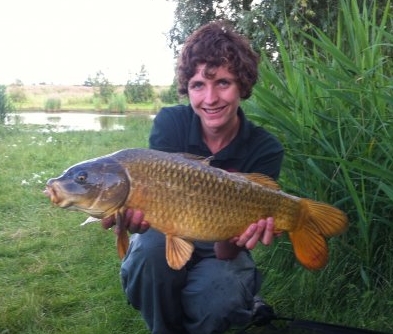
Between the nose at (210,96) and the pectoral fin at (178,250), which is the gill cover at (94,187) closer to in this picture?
the pectoral fin at (178,250)

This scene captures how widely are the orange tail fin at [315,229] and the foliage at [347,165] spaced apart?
0.89 feet

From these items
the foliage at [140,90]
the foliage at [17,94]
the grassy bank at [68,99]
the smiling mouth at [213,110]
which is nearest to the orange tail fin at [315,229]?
the smiling mouth at [213,110]

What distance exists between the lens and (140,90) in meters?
19.6

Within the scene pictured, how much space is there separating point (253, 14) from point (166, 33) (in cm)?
297

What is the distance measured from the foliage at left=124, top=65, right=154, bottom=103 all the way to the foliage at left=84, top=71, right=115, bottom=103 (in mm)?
755

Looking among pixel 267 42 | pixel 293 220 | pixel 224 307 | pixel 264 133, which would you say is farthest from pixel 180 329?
pixel 267 42

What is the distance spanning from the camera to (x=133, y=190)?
1.38 m

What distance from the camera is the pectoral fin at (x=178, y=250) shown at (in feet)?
4.75

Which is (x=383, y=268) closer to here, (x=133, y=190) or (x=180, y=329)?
(x=180, y=329)

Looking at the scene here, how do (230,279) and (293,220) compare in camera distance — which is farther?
(230,279)

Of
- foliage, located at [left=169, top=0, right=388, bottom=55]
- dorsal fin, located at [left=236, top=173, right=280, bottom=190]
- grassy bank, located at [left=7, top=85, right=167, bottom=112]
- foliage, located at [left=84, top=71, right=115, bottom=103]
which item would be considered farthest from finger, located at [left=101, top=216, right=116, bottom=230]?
foliage, located at [left=84, top=71, right=115, bottom=103]

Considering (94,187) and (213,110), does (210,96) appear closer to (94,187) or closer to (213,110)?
(213,110)

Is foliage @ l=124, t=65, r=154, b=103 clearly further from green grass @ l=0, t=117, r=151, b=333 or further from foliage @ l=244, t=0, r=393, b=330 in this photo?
foliage @ l=244, t=0, r=393, b=330

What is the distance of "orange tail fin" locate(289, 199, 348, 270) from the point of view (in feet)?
5.00
